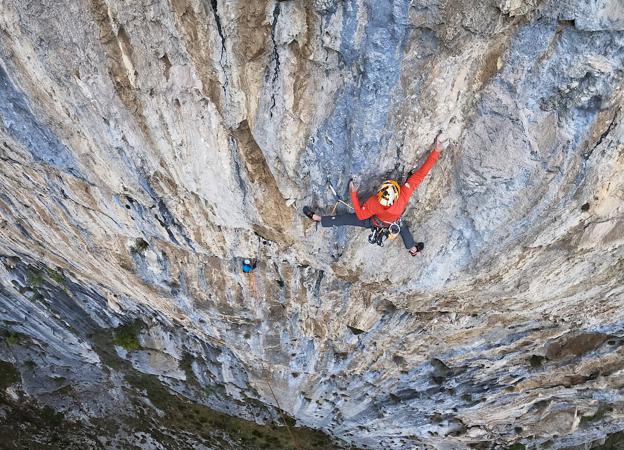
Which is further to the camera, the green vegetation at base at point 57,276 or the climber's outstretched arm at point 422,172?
the green vegetation at base at point 57,276

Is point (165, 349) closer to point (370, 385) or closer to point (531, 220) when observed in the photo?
point (370, 385)

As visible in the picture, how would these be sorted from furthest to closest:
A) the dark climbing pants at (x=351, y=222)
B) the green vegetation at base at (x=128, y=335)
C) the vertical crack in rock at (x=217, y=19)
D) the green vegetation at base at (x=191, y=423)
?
the green vegetation at base at (x=191, y=423) → the green vegetation at base at (x=128, y=335) → the dark climbing pants at (x=351, y=222) → the vertical crack in rock at (x=217, y=19)

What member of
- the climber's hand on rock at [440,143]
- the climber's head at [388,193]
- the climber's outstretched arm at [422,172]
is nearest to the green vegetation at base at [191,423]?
the climber's head at [388,193]

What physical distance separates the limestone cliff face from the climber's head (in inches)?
9.2

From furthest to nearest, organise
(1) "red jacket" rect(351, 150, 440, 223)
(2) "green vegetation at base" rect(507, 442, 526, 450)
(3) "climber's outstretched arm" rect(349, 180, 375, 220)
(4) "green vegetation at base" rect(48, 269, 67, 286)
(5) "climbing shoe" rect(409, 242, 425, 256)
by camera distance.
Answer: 1. (2) "green vegetation at base" rect(507, 442, 526, 450)
2. (4) "green vegetation at base" rect(48, 269, 67, 286)
3. (5) "climbing shoe" rect(409, 242, 425, 256)
4. (3) "climber's outstretched arm" rect(349, 180, 375, 220)
5. (1) "red jacket" rect(351, 150, 440, 223)

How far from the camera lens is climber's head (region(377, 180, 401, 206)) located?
582 cm

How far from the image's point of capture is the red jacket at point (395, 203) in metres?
5.72

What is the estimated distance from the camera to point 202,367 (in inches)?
519

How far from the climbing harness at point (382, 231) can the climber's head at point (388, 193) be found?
0.56 m

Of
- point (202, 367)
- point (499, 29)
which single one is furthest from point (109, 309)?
point (499, 29)

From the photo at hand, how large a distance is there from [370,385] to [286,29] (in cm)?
889

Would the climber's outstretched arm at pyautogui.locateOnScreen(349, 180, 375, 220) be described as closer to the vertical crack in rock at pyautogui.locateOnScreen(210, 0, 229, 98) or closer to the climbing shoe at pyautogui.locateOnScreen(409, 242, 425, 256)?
the climbing shoe at pyautogui.locateOnScreen(409, 242, 425, 256)

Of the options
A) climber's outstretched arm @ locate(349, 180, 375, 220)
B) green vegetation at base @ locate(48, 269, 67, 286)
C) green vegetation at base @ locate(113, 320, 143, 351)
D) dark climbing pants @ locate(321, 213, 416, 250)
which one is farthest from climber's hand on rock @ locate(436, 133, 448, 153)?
green vegetation at base @ locate(113, 320, 143, 351)

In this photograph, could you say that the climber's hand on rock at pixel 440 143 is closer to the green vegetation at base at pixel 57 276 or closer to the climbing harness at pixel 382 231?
the climbing harness at pixel 382 231
